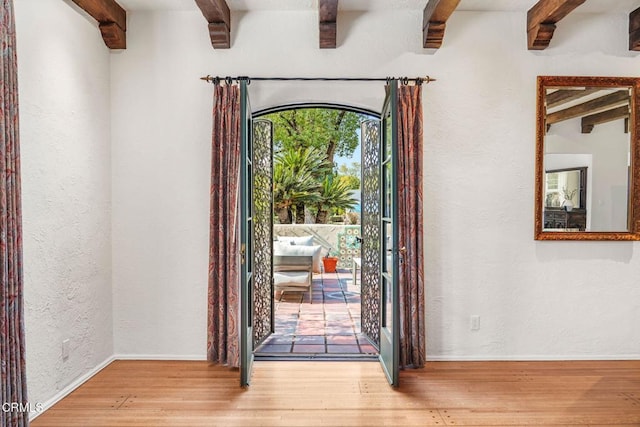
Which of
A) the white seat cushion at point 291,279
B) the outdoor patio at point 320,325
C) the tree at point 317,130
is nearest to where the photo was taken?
the outdoor patio at point 320,325

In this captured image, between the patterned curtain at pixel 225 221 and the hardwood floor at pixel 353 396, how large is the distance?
0.35 metres

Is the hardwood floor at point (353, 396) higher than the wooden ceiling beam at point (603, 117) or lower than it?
lower

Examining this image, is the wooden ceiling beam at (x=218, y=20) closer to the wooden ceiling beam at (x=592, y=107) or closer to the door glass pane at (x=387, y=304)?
the door glass pane at (x=387, y=304)

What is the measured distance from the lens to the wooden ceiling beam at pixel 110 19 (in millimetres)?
2940

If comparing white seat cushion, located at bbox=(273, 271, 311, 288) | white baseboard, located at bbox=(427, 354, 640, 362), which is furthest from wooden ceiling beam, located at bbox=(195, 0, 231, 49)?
white baseboard, located at bbox=(427, 354, 640, 362)

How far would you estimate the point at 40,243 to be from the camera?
256 cm

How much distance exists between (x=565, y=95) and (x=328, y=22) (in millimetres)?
2057

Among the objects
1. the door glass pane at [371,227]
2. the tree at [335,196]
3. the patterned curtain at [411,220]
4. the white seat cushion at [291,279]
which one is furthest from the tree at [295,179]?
the patterned curtain at [411,220]

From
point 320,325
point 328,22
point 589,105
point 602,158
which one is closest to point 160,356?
point 320,325

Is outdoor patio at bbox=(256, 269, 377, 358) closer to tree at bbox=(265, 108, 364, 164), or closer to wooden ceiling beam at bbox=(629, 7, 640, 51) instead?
wooden ceiling beam at bbox=(629, 7, 640, 51)

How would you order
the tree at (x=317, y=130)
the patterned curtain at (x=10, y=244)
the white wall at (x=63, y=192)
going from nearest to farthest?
the patterned curtain at (x=10, y=244), the white wall at (x=63, y=192), the tree at (x=317, y=130)

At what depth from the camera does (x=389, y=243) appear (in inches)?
127

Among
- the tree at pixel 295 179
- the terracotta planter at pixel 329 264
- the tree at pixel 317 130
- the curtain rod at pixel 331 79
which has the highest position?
the tree at pixel 317 130

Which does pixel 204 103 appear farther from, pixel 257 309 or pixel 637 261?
pixel 637 261
